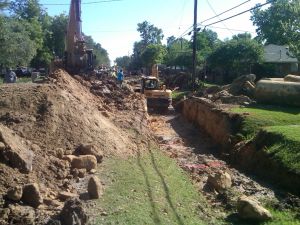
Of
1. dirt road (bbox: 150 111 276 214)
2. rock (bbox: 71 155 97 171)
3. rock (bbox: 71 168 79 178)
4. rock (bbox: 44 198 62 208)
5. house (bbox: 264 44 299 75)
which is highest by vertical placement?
house (bbox: 264 44 299 75)

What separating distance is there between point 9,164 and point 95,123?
229 inches

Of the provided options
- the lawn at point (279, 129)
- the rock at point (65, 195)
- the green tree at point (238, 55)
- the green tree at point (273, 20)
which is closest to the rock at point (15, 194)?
the rock at point (65, 195)

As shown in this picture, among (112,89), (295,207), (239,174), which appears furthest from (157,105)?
(295,207)

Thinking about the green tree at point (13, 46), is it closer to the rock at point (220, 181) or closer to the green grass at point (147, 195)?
the green grass at point (147, 195)

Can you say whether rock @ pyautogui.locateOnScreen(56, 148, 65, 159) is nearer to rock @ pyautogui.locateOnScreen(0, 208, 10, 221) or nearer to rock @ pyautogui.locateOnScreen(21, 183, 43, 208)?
rock @ pyautogui.locateOnScreen(21, 183, 43, 208)

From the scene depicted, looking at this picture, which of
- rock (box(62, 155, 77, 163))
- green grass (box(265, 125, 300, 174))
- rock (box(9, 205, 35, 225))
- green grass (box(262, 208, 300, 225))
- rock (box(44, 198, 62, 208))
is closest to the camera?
rock (box(9, 205, 35, 225))

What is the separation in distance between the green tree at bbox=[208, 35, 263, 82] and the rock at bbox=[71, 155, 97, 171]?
30.8 meters

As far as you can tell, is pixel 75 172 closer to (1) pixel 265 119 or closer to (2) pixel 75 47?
(1) pixel 265 119

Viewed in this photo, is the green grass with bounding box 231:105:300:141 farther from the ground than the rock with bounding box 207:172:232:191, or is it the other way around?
the green grass with bounding box 231:105:300:141

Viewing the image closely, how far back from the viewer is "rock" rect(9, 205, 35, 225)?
8.50 meters

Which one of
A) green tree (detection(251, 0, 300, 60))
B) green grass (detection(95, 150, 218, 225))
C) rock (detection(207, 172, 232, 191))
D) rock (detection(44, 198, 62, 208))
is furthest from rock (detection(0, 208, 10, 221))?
green tree (detection(251, 0, 300, 60))

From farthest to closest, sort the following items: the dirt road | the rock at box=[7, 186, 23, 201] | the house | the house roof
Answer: the house roof
the house
the dirt road
the rock at box=[7, 186, 23, 201]

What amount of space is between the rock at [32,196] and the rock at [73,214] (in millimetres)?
1076

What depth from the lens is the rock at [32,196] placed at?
9.28 m
